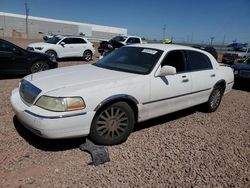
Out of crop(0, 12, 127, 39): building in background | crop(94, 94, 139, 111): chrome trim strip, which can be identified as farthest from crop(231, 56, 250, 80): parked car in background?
crop(0, 12, 127, 39): building in background

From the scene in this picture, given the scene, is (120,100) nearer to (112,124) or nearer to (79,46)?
(112,124)

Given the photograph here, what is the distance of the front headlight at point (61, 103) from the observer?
3.49 m

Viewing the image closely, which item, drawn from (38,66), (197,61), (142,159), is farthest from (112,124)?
(38,66)

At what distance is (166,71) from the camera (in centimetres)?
443

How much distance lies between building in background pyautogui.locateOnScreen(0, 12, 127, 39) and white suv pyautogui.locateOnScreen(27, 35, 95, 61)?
2290 inches

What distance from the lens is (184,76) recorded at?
5012 millimetres

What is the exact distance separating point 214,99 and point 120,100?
10.1ft

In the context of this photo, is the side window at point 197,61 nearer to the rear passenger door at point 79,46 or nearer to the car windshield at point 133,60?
the car windshield at point 133,60

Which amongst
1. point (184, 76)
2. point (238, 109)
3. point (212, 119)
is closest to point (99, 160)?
point (184, 76)

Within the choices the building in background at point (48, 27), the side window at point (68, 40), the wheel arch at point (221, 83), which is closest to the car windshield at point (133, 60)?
the wheel arch at point (221, 83)

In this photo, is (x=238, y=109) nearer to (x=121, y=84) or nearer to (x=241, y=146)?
(x=241, y=146)

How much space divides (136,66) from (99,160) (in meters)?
1.81

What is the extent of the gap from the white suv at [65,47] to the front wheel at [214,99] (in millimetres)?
10768

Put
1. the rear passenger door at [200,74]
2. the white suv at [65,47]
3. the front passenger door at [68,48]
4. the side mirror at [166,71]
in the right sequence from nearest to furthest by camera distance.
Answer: the side mirror at [166,71]
the rear passenger door at [200,74]
the white suv at [65,47]
the front passenger door at [68,48]
